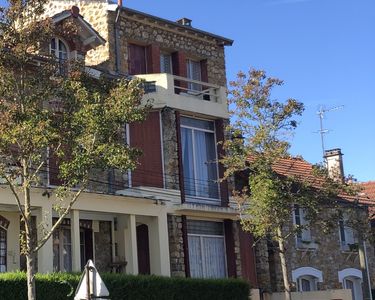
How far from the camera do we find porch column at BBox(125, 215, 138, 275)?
760 inches

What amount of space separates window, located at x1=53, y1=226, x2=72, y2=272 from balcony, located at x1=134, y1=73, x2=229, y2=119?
4.89 meters

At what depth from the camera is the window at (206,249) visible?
856 inches

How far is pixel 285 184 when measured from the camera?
19016mm

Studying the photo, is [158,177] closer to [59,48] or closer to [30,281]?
[59,48]

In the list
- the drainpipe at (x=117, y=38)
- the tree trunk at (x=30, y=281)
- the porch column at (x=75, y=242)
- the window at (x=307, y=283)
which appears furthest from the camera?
the window at (x=307, y=283)

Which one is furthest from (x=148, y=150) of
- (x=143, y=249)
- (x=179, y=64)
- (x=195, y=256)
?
(x=179, y=64)

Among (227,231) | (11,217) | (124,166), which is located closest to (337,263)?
(227,231)

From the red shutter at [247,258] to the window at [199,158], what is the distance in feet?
6.12

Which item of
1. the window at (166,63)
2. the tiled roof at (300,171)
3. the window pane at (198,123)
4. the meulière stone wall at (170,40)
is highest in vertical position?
the meulière stone wall at (170,40)

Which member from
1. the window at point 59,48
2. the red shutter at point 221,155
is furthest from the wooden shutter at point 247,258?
the window at point 59,48

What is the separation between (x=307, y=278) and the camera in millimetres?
27156

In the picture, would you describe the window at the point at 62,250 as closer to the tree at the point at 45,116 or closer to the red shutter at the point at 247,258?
the tree at the point at 45,116

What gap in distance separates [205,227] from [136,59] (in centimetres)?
601

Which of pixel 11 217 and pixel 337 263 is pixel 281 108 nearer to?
pixel 11 217
